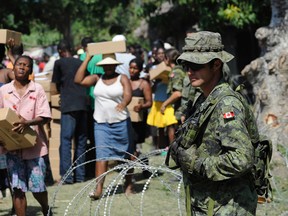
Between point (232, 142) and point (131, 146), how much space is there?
209 inches

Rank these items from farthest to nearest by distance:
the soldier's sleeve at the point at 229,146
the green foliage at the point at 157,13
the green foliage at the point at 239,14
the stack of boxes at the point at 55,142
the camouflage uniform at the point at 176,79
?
the green foliage at the point at 157,13 < the green foliage at the point at 239,14 < the stack of boxes at the point at 55,142 < the camouflage uniform at the point at 176,79 < the soldier's sleeve at the point at 229,146

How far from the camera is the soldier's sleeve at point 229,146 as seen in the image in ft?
12.3

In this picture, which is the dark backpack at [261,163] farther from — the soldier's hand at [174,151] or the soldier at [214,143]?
the soldier's hand at [174,151]

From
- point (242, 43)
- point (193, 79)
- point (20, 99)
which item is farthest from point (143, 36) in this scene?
point (193, 79)

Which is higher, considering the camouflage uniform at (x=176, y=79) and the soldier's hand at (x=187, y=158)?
the soldier's hand at (x=187, y=158)

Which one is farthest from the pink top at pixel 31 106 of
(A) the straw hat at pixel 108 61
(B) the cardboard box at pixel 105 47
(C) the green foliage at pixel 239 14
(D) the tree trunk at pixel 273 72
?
(C) the green foliage at pixel 239 14

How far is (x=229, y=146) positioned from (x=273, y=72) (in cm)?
677

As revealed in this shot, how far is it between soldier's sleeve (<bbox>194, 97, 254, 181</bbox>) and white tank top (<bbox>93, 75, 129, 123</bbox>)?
4.88 metres

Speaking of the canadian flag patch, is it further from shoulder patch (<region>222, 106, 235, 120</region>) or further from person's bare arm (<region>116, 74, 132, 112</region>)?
person's bare arm (<region>116, 74, 132, 112</region>)

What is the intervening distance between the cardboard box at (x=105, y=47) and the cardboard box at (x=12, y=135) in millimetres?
2265

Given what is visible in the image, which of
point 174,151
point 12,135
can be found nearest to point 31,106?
point 12,135

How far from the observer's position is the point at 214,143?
3.88 meters

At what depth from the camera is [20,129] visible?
6668 millimetres

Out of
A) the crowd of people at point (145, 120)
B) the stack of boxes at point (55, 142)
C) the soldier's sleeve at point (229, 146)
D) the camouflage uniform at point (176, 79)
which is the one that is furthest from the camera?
the stack of boxes at point (55, 142)
